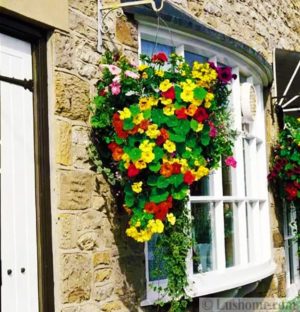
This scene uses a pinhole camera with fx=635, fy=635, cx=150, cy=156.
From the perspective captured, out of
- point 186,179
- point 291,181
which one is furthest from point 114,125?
point 291,181

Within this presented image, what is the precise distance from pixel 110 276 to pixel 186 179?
83cm

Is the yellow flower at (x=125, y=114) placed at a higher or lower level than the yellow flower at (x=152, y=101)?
lower

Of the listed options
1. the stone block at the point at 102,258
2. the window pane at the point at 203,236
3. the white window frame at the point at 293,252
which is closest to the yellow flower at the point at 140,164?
the stone block at the point at 102,258

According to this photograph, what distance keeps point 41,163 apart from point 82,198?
373 mm

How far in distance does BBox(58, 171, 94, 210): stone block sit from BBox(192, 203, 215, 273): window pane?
137 cm

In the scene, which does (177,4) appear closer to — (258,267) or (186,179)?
(186,179)

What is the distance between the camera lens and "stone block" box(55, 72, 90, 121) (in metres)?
3.65

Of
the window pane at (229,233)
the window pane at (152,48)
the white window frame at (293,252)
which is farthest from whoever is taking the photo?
the white window frame at (293,252)

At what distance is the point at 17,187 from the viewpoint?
340 centimetres

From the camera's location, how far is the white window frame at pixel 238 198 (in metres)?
4.80

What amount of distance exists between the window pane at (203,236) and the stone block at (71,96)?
5.06 feet

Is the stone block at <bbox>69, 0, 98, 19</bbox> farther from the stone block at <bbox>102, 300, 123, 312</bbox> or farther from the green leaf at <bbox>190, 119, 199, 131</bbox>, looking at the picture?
the stone block at <bbox>102, 300, 123, 312</bbox>

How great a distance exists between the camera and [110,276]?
3.98 m

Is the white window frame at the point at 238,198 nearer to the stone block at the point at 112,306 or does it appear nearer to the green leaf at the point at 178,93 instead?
the stone block at the point at 112,306
